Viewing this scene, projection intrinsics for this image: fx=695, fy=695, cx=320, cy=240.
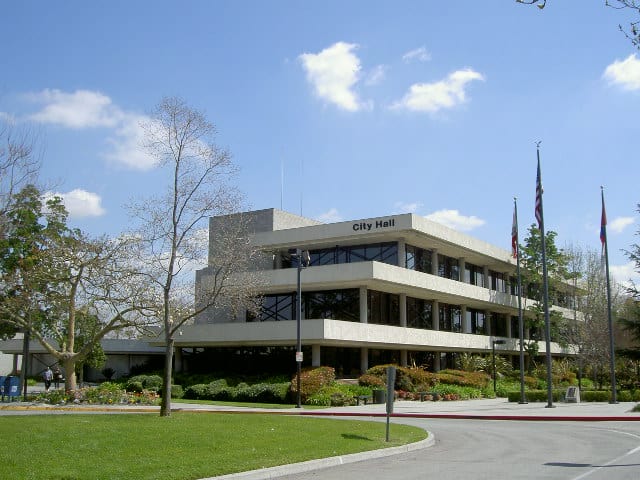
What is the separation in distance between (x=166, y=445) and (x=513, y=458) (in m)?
7.09

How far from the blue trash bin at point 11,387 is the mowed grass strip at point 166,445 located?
13786 millimetres

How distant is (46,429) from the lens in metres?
15.2

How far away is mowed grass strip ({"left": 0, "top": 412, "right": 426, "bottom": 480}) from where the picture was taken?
435 inches

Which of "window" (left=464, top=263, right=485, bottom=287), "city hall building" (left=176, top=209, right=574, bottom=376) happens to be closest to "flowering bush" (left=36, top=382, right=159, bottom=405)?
"city hall building" (left=176, top=209, right=574, bottom=376)

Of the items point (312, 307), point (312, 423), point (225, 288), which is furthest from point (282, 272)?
point (312, 423)

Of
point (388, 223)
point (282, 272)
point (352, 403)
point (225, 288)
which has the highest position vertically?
point (388, 223)

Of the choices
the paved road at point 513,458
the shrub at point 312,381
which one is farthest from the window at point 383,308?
the paved road at point 513,458

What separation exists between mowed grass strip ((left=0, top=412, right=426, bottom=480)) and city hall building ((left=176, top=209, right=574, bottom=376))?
20030mm

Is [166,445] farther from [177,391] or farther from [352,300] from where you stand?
[352,300]

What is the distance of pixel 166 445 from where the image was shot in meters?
13.6

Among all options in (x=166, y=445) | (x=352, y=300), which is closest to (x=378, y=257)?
(x=352, y=300)

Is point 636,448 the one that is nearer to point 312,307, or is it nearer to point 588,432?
point 588,432

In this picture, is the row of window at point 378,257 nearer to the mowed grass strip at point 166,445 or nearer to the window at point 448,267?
the window at point 448,267

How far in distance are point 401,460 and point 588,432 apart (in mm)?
9336
